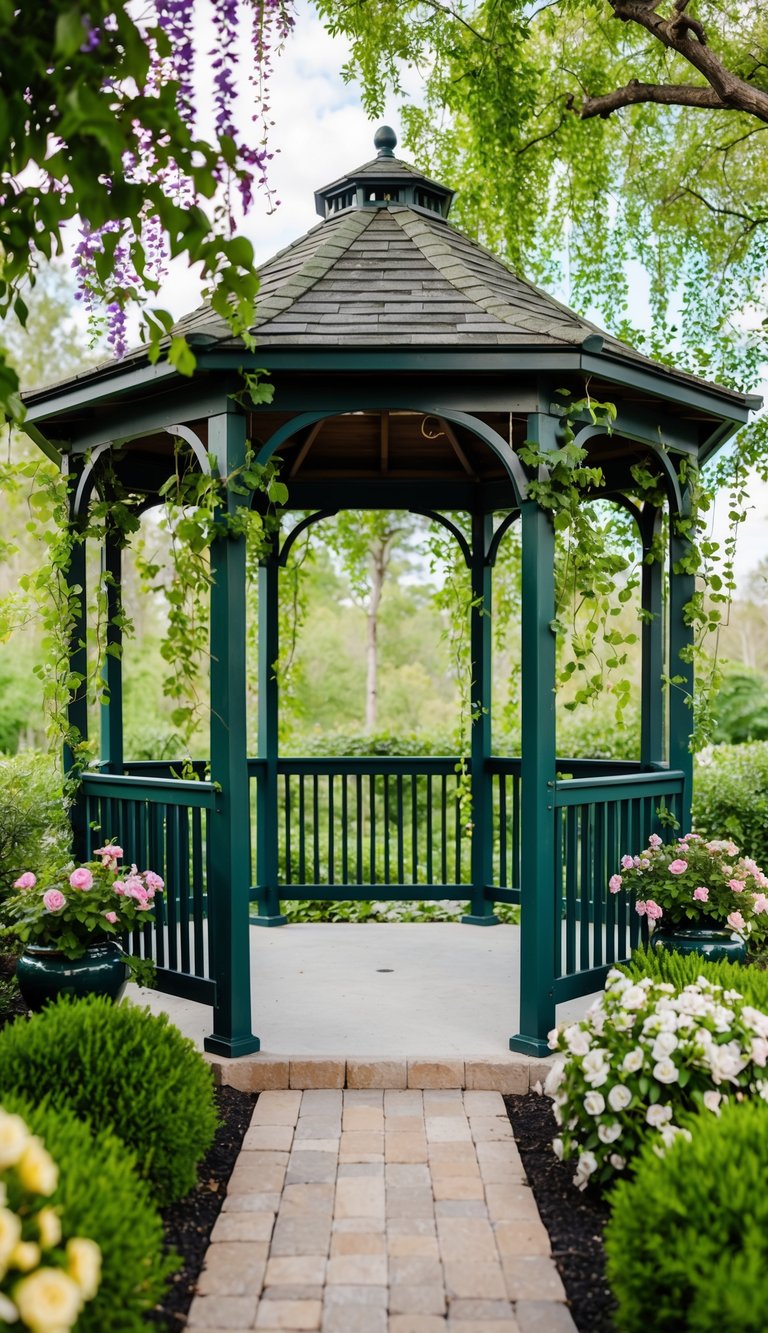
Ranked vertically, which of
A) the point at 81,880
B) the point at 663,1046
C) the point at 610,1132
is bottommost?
the point at 610,1132

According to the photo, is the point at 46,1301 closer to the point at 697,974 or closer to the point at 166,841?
the point at 697,974

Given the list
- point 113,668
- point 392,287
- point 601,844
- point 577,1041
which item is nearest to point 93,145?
point 392,287

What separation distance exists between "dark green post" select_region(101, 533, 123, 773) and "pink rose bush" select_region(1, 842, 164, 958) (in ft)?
3.54

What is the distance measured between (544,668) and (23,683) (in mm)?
13710

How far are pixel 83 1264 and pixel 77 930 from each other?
228cm

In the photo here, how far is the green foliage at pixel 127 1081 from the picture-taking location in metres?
2.87

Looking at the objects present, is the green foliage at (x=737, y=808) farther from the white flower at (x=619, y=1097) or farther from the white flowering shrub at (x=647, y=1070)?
the white flower at (x=619, y=1097)

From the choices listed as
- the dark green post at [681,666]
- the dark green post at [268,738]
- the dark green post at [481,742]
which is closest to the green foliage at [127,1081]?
the dark green post at [681,666]

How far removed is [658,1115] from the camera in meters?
2.91

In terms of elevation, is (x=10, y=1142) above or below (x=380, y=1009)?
above

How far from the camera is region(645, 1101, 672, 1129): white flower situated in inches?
114

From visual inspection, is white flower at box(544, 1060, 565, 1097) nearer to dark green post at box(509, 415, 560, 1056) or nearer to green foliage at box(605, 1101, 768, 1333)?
green foliage at box(605, 1101, 768, 1333)

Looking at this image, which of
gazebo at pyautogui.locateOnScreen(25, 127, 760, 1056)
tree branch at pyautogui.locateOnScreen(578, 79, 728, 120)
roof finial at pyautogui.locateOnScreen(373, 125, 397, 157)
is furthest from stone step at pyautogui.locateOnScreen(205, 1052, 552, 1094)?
tree branch at pyautogui.locateOnScreen(578, 79, 728, 120)

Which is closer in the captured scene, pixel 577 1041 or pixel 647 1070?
pixel 647 1070
